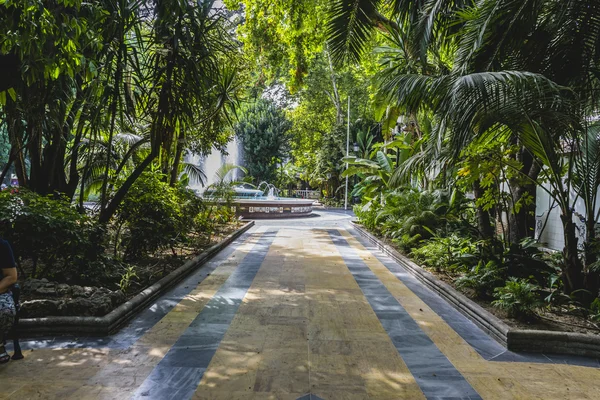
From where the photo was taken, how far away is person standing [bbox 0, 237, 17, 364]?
3631mm

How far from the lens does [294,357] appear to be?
401 cm

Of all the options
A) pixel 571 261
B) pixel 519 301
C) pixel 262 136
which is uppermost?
pixel 262 136

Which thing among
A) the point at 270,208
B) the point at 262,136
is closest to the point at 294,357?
the point at 270,208

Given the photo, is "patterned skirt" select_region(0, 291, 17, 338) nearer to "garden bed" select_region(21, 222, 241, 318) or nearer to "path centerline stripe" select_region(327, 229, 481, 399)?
"garden bed" select_region(21, 222, 241, 318)

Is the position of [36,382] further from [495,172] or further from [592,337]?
[495,172]

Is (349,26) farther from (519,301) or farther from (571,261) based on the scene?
(519,301)

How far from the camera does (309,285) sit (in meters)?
7.07

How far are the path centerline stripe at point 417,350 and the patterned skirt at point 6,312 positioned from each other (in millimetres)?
3418

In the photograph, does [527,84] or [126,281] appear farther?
[126,281]

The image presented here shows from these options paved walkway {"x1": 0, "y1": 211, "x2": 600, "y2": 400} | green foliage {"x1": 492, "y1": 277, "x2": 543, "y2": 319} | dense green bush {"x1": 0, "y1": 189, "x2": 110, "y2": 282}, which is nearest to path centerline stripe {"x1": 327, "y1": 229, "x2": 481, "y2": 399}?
paved walkway {"x1": 0, "y1": 211, "x2": 600, "y2": 400}

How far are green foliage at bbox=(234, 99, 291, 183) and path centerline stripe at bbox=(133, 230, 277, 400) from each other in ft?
97.9

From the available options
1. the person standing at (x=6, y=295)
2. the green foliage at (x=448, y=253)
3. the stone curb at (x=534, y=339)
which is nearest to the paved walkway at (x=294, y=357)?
the stone curb at (x=534, y=339)

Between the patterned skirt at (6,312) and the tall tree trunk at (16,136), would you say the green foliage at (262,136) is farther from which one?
the patterned skirt at (6,312)

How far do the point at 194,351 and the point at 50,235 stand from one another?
8.73 feet
